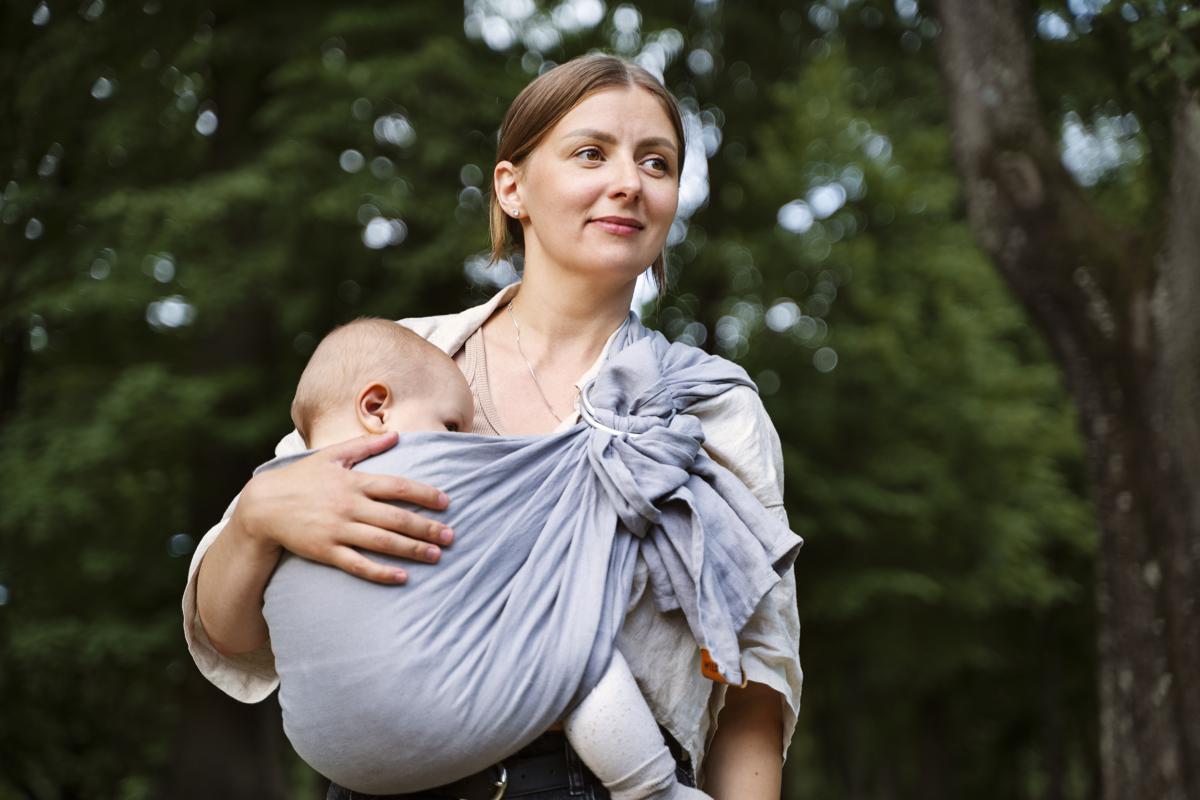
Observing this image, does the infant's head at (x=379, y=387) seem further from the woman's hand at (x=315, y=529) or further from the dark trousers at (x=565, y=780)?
the dark trousers at (x=565, y=780)

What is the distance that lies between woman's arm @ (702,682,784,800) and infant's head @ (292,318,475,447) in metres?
0.59

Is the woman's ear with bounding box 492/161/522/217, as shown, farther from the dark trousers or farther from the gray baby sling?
the dark trousers

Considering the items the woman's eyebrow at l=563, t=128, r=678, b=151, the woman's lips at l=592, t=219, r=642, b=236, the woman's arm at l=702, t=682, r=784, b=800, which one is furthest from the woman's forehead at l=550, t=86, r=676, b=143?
the woman's arm at l=702, t=682, r=784, b=800

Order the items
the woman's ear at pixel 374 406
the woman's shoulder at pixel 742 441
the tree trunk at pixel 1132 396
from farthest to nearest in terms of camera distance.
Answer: the tree trunk at pixel 1132 396
the woman's shoulder at pixel 742 441
the woman's ear at pixel 374 406

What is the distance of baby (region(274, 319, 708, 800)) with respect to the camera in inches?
67.1

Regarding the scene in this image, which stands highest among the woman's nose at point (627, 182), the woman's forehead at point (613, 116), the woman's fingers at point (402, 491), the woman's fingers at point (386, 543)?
the woman's forehead at point (613, 116)

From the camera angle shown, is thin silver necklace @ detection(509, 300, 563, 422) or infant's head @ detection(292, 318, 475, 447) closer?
infant's head @ detection(292, 318, 475, 447)

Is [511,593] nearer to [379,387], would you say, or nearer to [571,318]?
[379,387]

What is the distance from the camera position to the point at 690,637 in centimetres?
188

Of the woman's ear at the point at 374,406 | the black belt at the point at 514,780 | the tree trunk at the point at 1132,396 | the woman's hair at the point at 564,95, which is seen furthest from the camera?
the tree trunk at the point at 1132,396

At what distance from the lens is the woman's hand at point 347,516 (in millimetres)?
1685

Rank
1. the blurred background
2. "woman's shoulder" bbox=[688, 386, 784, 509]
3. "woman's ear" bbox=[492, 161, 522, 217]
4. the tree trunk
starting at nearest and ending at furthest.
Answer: "woman's shoulder" bbox=[688, 386, 784, 509] < "woman's ear" bbox=[492, 161, 522, 217] < the tree trunk < the blurred background

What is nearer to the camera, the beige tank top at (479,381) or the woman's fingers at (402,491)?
the woman's fingers at (402,491)

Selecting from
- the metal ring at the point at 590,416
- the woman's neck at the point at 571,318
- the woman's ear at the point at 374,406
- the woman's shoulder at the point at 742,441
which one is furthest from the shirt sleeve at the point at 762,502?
the woman's ear at the point at 374,406
